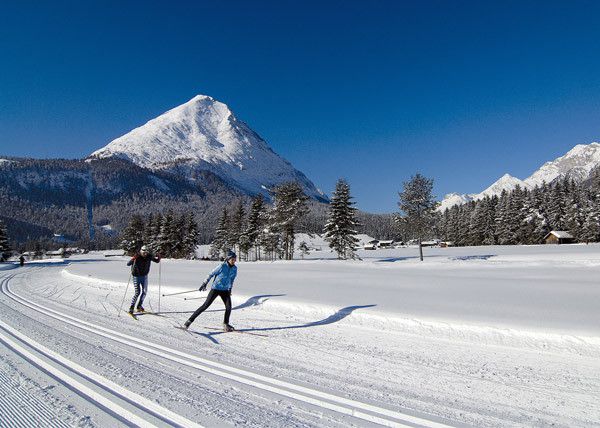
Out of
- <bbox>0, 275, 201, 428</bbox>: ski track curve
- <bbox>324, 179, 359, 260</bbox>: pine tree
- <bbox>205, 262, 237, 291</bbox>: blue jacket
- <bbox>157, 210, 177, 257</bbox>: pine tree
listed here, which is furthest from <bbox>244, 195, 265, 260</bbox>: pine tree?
<bbox>0, 275, 201, 428</bbox>: ski track curve

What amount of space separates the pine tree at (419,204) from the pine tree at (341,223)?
582 centimetres

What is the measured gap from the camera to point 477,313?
9.29m

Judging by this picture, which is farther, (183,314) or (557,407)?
(183,314)

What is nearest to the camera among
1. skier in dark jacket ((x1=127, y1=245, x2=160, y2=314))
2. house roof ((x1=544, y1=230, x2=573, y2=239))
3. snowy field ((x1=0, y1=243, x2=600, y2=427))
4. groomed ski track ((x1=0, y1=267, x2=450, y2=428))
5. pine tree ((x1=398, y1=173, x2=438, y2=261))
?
groomed ski track ((x1=0, y1=267, x2=450, y2=428))

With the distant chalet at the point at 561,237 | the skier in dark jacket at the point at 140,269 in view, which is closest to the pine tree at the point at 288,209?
the skier in dark jacket at the point at 140,269

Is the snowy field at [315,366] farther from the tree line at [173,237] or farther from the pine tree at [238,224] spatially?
the tree line at [173,237]

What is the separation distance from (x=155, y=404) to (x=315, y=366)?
8.18 ft

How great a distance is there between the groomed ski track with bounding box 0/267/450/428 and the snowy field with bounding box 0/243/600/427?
0.07 ft

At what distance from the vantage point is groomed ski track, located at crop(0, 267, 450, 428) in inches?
153

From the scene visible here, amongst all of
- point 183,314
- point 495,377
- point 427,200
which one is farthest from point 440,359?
point 427,200

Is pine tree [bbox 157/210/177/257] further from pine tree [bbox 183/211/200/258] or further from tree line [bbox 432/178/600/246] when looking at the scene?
tree line [bbox 432/178/600/246]

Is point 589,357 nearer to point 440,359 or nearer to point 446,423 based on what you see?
point 440,359

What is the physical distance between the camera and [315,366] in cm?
576

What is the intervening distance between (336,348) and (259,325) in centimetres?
289
